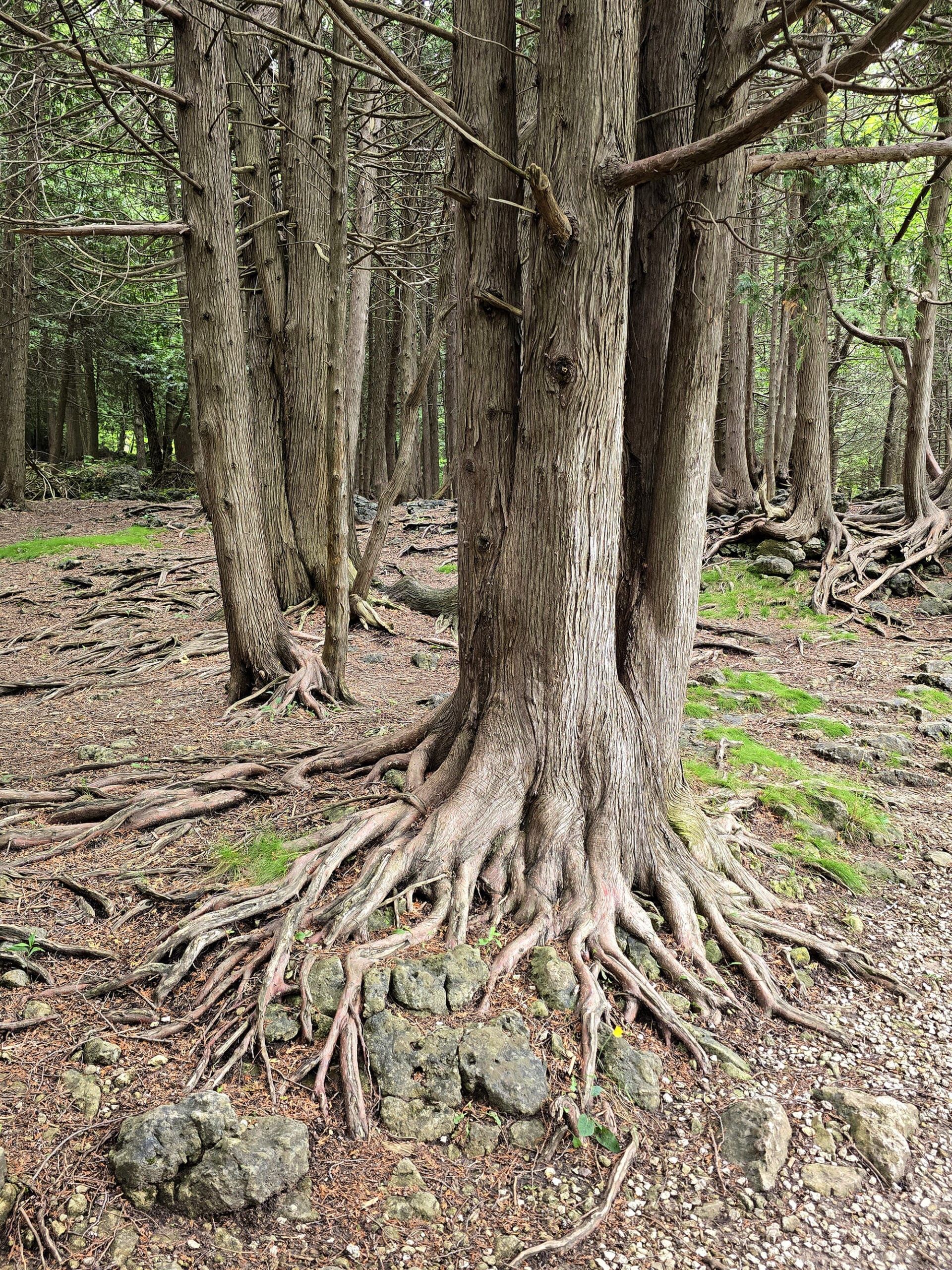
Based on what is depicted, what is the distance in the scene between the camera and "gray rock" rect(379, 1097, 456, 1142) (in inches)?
113

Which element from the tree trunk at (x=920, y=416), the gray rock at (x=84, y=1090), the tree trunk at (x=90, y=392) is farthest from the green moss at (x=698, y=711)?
the tree trunk at (x=90, y=392)

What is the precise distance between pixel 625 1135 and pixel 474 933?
1000 mm

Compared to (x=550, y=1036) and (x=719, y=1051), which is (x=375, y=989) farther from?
(x=719, y=1051)

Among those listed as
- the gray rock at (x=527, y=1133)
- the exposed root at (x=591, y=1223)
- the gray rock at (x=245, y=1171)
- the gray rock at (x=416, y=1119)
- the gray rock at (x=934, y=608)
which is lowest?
the exposed root at (x=591, y=1223)

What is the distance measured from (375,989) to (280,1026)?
0.39 m

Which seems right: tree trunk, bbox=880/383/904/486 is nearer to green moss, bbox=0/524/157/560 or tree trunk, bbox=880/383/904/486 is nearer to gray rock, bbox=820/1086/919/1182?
green moss, bbox=0/524/157/560

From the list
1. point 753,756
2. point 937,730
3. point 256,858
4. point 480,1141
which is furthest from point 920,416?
point 480,1141

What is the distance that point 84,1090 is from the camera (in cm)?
Result: 282

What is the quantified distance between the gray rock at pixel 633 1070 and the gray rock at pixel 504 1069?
276mm

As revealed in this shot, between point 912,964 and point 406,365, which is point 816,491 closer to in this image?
point 406,365

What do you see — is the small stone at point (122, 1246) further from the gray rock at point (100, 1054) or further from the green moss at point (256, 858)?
the green moss at point (256, 858)

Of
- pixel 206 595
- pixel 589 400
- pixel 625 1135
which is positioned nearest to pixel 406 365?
pixel 206 595

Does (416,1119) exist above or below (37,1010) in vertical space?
below

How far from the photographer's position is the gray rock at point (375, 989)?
3.20 m
